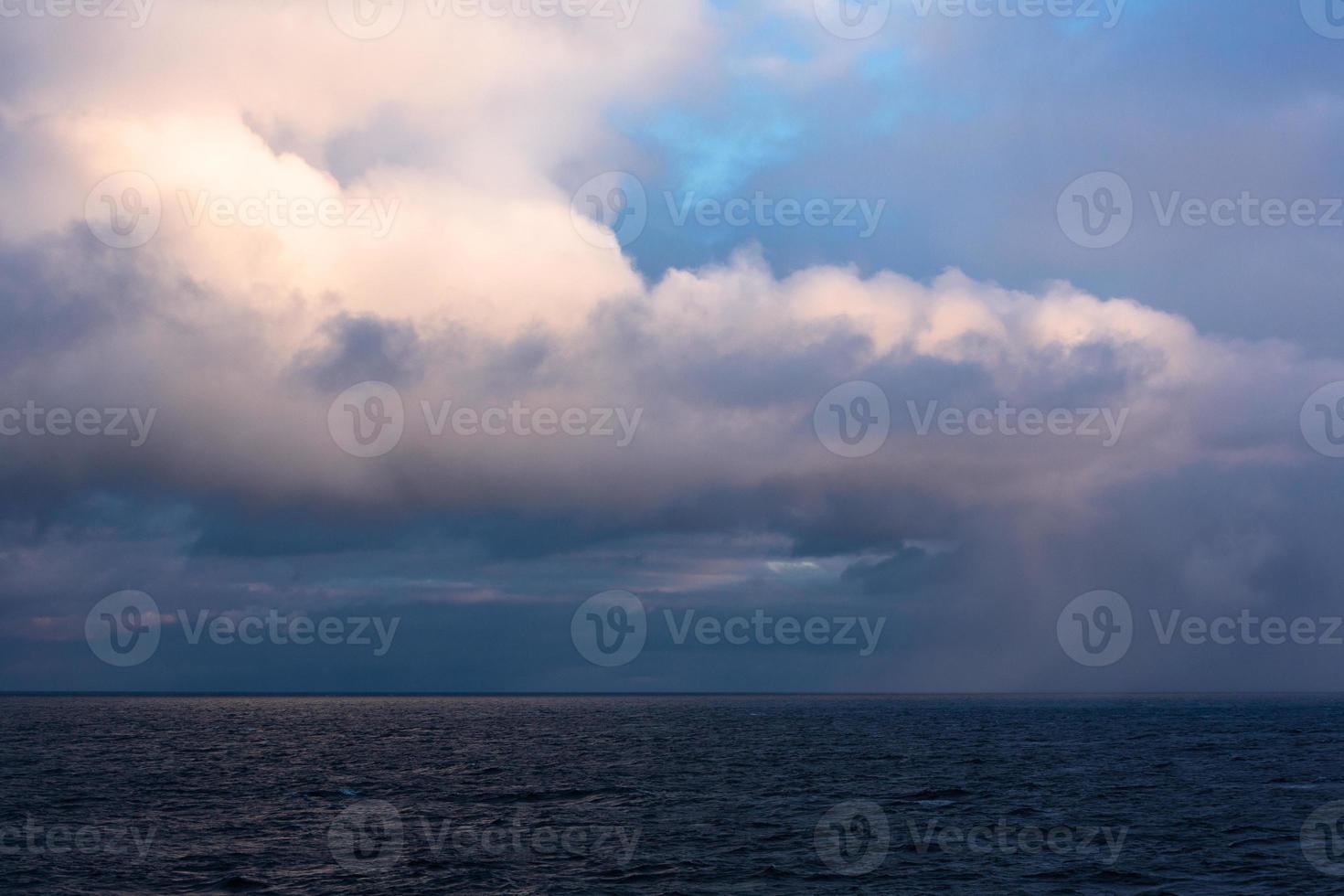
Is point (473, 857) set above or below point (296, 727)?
above

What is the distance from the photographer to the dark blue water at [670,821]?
151ft

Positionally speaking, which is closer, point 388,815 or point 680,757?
point 388,815

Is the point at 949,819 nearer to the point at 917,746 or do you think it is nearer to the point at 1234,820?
the point at 1234,820

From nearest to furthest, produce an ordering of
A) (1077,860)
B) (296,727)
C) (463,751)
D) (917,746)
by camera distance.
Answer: (1077,860) < (463,751) < (917,746) < (296,727)

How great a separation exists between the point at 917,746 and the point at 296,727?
11809 centimetres

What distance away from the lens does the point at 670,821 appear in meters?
61.1

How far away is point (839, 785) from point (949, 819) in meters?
17.9

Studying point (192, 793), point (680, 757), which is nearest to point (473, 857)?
point (192, 793)

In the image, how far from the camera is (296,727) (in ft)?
618

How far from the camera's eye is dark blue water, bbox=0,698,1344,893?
Result: 151 ft

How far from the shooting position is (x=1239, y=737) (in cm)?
14738

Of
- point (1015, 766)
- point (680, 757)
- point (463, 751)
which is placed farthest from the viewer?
point (463, 751)

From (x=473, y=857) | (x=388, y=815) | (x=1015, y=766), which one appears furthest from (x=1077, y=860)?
(x=1015, y=766)

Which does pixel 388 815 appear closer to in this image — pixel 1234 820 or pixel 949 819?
pixel 949 819
